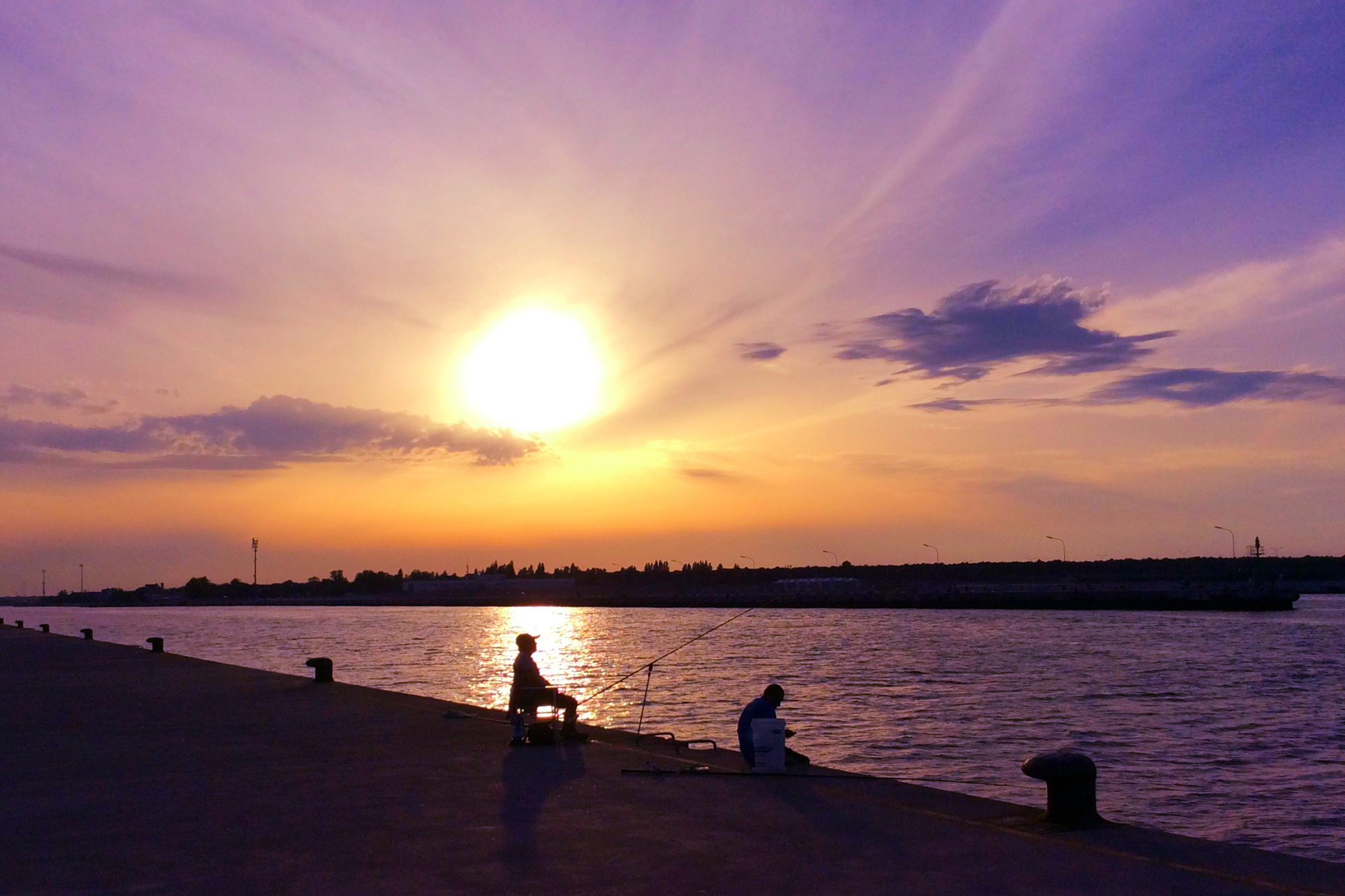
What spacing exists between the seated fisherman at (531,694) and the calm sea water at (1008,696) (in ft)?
25.2

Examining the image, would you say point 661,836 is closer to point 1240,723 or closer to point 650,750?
point 650,750

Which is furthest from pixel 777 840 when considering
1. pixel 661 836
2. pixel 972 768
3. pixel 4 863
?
pixel 972 768

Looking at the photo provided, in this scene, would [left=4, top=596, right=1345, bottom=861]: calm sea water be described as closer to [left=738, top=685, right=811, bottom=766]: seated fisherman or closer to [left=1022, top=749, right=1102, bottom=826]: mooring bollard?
[left=738, top=685, right=811, bottom=766]: seated fisherman

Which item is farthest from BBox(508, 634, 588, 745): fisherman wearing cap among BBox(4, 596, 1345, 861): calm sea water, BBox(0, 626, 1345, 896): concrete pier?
BBox(4, 596, 1345, 861): calm sea water

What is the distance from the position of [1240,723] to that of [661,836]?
26.8m

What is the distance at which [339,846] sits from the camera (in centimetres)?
890

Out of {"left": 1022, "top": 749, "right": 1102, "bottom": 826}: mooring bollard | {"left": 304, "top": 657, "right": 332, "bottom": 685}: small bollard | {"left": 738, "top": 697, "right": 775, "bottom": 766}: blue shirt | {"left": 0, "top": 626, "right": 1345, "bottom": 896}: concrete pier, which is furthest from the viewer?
{"left": 304, "top": 657, "right": 332, "bottom": 685}: small bollard

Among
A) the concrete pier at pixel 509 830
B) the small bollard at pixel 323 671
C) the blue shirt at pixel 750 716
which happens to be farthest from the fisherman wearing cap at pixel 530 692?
the small bollard at pixel 323 671

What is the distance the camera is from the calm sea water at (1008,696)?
19984 mm

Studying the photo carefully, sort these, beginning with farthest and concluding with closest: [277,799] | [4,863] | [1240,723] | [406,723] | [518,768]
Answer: [1240,723], [406,723], [518,768], [277,799], [4,863]

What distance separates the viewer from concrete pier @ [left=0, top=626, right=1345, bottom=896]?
7.77m

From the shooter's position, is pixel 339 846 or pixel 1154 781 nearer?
pixel 339 846

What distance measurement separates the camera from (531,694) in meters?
Result: 15.4

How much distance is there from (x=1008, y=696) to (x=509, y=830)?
30927 millimetres
